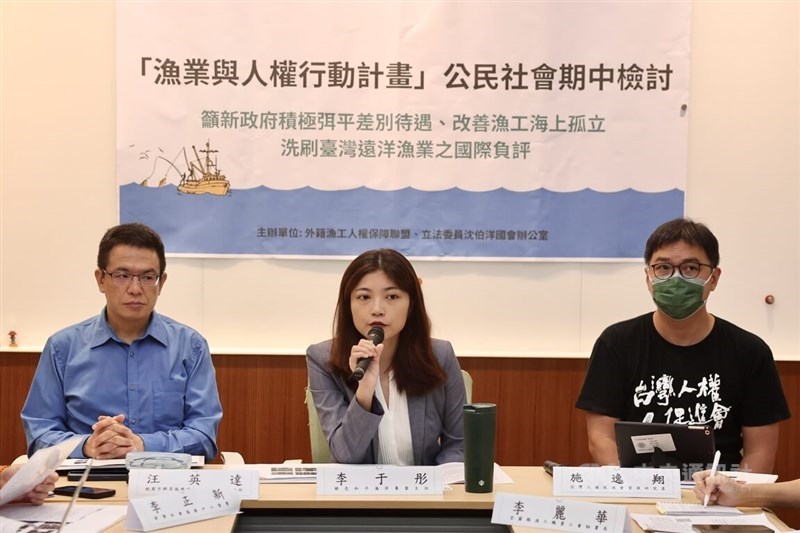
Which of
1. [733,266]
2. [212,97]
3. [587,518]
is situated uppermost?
[212,97]

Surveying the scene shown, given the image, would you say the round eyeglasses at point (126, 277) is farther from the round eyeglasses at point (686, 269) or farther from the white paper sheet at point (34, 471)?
the round eyeglasses at point (686, 269)

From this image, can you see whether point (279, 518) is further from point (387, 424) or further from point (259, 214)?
point (259, 214)

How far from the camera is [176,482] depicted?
2154mm

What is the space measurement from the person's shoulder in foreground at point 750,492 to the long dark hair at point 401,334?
3.11 ft

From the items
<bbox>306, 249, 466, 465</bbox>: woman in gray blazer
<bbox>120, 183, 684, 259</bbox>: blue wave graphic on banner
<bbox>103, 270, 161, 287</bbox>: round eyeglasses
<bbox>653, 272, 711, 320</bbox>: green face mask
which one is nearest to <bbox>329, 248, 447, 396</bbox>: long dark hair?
<bbox>306, 249, 466, 465</bbox>: woman in gray blazer

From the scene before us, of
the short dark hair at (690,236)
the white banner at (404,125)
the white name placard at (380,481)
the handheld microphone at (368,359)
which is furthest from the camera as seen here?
the white banner at (404,125)

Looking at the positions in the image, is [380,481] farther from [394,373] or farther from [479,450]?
[394,373]

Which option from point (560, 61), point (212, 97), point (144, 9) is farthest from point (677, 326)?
point (144, 9)

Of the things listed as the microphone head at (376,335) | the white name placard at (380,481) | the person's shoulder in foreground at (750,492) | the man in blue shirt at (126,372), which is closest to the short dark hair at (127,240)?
the man in blue shirt at (126,372)

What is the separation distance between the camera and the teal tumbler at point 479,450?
90.6 inches

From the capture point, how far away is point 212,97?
395cm

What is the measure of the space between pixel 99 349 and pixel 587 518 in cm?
172

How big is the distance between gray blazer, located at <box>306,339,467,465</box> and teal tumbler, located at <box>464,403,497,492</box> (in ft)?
1.28

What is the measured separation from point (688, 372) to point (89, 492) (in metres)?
1.86
